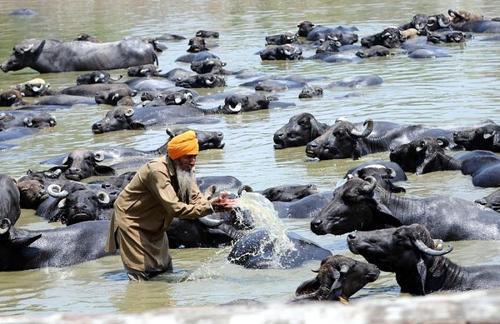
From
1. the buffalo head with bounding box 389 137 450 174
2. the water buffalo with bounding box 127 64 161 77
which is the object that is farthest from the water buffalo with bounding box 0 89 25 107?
the buffalo head with bounding box 389 137 450 174

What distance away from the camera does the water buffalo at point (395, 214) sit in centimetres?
934

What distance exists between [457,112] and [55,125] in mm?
6078

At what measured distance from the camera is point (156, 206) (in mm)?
9289

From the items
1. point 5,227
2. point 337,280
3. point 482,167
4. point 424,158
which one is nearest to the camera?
point 337,280

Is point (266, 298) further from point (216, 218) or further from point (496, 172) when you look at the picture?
point (496, 172)

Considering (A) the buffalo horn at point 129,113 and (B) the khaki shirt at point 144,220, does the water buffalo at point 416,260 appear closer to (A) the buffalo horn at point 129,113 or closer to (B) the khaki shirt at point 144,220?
(B) the khaki shirt at point 144,220

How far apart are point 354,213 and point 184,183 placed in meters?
1.35

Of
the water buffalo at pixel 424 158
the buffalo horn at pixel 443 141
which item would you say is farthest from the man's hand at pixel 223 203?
the buffalo horn at pixel 443 141

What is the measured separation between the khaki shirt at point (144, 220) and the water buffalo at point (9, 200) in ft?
7.34

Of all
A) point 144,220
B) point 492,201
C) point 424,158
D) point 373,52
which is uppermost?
point 144,220

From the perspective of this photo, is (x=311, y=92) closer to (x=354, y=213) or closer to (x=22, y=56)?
(x=22, y=56)

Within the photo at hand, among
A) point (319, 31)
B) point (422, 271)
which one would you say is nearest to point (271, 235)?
point (422, 271)

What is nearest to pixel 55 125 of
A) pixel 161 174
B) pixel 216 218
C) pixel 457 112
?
pixel 457 112

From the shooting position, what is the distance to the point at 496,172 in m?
11.5
